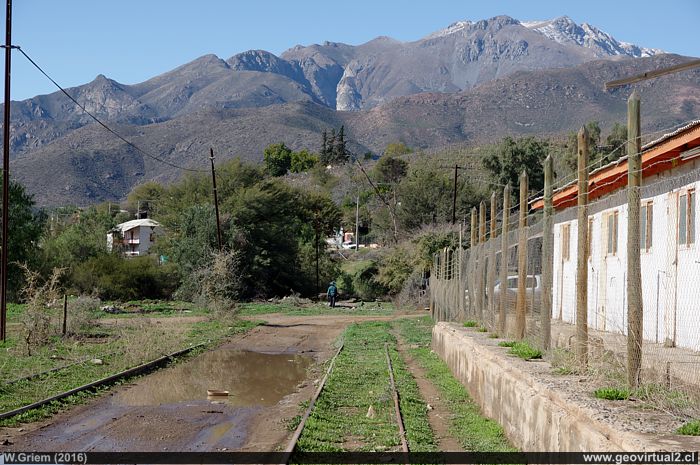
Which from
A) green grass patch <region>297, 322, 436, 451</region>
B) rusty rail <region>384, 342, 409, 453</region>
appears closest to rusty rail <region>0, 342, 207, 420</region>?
green grass patch <region>297, 322, 436, 451</region>

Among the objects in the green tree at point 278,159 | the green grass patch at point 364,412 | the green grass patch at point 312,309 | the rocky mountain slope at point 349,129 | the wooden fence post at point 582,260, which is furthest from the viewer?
the rocky mountain slope at point 349,129

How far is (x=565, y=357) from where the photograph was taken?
1081 centimetres

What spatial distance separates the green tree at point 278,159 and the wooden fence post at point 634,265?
122 metres

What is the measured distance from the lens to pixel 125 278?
5522 centimetres

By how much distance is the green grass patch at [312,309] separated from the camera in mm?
45909

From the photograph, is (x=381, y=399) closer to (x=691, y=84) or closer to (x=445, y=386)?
(x=445, y=386)

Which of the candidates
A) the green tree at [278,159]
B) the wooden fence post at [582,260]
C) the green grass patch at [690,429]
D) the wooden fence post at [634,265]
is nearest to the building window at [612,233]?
the wooden fence post at [582,260]

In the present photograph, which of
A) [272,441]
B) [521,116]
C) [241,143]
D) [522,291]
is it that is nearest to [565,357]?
[522,291]

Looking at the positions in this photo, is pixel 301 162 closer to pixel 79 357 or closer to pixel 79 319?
pixel 79 319

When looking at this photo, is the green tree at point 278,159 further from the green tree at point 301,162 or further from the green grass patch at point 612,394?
the green grass patch at point 612,394

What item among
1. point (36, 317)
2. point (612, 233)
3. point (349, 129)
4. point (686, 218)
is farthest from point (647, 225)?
point (349, 129)

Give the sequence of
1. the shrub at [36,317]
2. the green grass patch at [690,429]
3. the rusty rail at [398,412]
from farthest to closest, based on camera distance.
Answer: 1. the shrub at [36,317]
2. the rusty rail at [398,412]
3. the green grass patch at [690,429]

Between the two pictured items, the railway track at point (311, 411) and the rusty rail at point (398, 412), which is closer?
the railway track at point (311, 411)

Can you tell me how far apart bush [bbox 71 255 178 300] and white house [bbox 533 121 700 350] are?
40.9m
